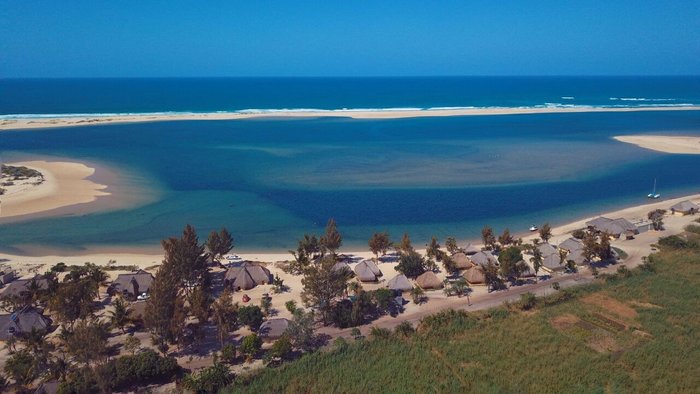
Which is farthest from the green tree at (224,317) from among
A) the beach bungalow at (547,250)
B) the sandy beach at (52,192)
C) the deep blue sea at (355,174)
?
the sandy beach at (52,192)

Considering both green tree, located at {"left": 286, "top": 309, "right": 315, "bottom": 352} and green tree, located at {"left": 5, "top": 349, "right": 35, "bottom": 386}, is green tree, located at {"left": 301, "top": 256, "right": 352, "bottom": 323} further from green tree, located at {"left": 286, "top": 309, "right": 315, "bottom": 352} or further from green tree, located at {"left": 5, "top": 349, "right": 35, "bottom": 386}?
green tree, located at {"left": 5, "top": 349, "right": 35, "bottom": 386}

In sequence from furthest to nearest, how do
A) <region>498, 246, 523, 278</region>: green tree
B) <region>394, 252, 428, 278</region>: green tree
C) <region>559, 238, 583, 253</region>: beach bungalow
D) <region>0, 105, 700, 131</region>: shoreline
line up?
<region>0, 105, 700, 131</region>: shoreline, <region>559, 238, 583, 253</region>: beach bungalow, <region>394, 252, 428, 278</region>: green tree, <region>498, 246, 523, 278</region>: green tree

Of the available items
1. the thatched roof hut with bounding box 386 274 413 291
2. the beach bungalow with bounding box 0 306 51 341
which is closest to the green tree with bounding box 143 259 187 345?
the beach bungalow with bounding box 0 306 51 341

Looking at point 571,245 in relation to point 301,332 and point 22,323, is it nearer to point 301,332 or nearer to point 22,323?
point 301,332

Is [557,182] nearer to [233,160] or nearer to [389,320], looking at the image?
[389,320]

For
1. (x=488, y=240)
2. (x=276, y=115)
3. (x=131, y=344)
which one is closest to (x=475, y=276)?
(x=488, y=240)
